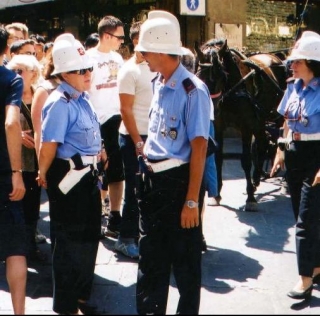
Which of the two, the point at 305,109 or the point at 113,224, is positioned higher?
the point at 305,109

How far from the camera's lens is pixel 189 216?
3676mm

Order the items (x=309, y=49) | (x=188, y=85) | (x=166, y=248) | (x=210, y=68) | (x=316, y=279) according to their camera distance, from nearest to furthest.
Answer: (x=188, y=85) < (x=166, y=248) < (x=309, y=49) < (x=316, y=279) < (x=210, y=68)

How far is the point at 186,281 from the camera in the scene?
148 inches

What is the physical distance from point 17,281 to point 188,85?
5.47ft

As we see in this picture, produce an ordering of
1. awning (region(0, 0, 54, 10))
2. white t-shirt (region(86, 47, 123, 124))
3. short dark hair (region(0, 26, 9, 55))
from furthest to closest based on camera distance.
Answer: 1. awning (region(0, 0, 54, 10))
2. white t-shirt (region(86, 47, 123, 124))
3. short dark hair (region(0, 26, 9, 55))

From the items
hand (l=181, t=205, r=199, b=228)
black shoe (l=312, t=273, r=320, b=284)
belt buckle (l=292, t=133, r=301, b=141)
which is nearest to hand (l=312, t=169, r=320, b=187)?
belt buckle (l=292, t=133, r=301, b=141)

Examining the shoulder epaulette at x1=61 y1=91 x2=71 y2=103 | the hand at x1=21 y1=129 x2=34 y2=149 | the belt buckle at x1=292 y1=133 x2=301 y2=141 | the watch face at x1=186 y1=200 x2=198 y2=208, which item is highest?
the shoulder epaulette at x1=61 y1=91 x2=71 y2=103

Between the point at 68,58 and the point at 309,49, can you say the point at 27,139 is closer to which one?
the point at 68,58

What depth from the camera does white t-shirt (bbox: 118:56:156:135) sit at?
17.4 ft

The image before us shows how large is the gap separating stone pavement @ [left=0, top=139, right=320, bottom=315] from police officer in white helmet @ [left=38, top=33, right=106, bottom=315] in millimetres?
459

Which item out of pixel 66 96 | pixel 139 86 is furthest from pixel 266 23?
pixel 66 96

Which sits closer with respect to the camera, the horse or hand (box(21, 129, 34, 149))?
hand (box(21, 129, 34, 149))

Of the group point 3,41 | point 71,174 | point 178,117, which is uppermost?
point 3,41

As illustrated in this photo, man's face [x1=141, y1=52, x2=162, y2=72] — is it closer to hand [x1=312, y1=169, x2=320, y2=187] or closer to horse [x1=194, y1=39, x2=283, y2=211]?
hand [x1=312, y1=169, x2=320, y2=187]
